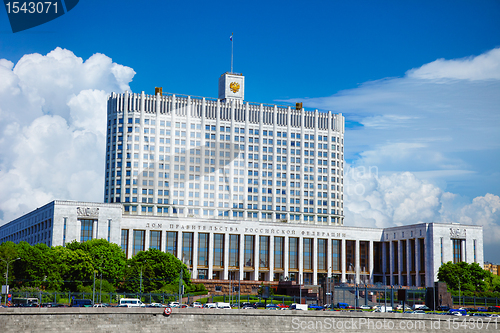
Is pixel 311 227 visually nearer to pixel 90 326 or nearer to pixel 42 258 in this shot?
pixel 42 258

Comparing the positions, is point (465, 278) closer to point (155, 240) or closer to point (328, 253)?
point (328, 253)

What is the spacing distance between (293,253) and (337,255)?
14679mm

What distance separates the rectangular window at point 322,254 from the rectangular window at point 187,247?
40652 millimetres

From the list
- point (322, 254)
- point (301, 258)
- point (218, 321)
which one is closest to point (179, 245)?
point (301, 258)

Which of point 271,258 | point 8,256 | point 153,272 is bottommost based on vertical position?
point 153,272

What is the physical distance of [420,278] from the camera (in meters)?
182

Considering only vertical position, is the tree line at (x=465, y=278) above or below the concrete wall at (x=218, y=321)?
above

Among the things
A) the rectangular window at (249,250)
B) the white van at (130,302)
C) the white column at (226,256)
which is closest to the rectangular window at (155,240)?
the white column at (226,256)

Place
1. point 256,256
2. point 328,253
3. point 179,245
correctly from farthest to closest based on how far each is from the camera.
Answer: point 328,253 → point 256,256 → point 179,245

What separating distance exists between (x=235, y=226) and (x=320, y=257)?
29.5m

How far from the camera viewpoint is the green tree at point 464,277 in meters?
160

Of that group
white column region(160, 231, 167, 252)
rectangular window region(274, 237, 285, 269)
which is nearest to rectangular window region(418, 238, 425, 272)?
rectangular window region(274, 237, 285, 269)

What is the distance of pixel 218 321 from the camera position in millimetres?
90438

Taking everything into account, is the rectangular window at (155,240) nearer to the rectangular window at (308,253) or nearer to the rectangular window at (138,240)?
the rectangular window at (138,240)
